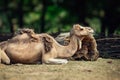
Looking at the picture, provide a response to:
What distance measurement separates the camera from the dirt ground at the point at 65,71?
12.4m

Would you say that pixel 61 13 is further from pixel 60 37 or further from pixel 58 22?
pixel 60 37

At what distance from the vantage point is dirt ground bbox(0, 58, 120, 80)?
12.4 m

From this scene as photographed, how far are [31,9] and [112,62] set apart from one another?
15.5 meters

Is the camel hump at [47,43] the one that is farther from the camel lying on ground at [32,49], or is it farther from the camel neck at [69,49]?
the camel neck at [69,49]

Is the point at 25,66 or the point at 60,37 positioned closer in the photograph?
the point at 25,66

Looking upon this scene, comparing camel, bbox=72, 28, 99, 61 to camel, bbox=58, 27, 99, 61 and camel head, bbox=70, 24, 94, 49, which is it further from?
camel head, bbox=70, 24, 94, 49

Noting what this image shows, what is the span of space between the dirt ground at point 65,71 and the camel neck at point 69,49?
22cm

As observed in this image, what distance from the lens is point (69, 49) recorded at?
47.1 ft

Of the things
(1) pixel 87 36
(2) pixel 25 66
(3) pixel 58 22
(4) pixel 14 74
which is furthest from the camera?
(3) pixel 58 22

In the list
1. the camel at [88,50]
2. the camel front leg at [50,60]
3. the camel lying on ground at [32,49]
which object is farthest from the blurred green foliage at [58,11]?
the camel front leg at [50,60]

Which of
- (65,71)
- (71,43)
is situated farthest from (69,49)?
(65,71)

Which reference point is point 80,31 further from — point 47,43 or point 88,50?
point 47,43

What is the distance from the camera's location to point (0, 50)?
13664mm

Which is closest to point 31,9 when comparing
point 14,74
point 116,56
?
point 116,56
